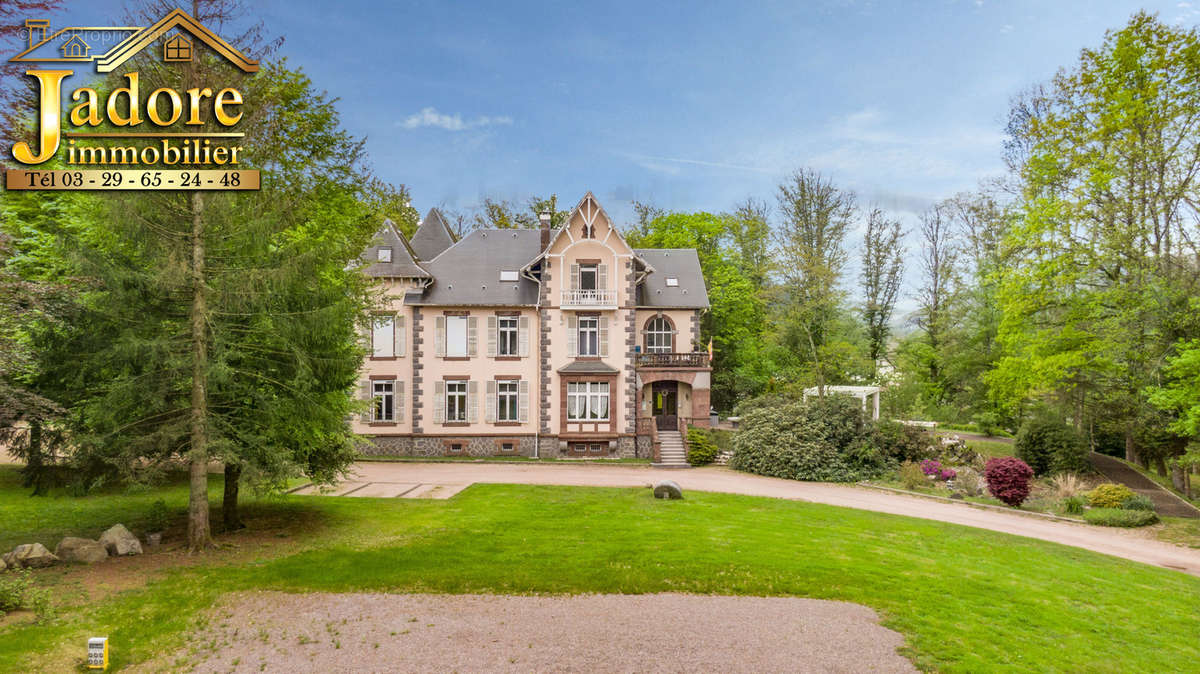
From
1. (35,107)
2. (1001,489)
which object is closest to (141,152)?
(35,107)

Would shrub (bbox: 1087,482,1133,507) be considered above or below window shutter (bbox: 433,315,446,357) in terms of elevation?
below

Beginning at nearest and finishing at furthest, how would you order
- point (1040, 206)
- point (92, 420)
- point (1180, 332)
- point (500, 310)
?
1. point (92, 420)
2. point (1180, 332)
3. point (1040, 206)
4. point (500, 310)

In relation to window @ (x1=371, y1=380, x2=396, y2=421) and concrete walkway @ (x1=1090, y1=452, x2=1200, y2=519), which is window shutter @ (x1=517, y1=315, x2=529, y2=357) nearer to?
window @ (x1=371, y1=380, x2=396, y2=421)

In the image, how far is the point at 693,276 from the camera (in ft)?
104

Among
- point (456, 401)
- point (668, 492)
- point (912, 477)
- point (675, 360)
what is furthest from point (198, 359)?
point (912, 477)

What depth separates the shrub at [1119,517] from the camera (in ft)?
54.9

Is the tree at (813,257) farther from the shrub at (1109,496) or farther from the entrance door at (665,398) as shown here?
the shrub at (1109,496)

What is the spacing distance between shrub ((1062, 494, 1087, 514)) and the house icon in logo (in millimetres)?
24575

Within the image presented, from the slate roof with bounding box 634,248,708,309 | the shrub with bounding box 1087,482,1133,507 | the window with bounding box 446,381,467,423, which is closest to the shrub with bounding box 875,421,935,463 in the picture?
the shrub with bounding box 1087,482,1133,507

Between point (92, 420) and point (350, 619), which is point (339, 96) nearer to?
point (92, 420)

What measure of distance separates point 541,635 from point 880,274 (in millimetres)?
38865

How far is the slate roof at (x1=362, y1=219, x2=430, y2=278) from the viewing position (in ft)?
90.6

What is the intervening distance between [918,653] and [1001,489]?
13848mm

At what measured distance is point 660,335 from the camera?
3078 cm
